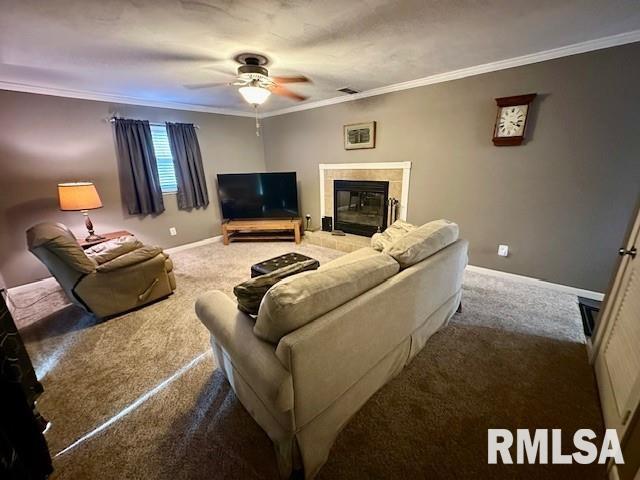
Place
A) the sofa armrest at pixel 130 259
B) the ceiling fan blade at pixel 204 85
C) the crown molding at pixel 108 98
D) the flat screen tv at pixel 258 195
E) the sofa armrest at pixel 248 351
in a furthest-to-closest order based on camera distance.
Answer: the flat screen tv at pixel 258 195 < the ceiling fan blade at pixel 204 85 < the crown molding at pixel 108 98 < the sofa armrest at pixel 130 259 < the sofa armrest at pixel 248 351

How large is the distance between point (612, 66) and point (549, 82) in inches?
16.1

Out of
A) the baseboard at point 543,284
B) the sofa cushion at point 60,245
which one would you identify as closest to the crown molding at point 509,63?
the baseboard at point 543,284

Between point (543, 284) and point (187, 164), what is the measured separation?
5.26 metres

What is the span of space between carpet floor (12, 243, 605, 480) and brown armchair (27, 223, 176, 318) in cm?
21

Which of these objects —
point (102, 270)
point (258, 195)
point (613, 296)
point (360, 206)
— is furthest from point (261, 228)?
point (613, 296)

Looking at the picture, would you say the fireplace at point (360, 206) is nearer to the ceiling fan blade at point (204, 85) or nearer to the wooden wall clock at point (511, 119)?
the wooden wall clock at point (511, 119)

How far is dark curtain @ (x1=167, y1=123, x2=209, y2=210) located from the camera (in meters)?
4.15

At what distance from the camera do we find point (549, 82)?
2506mm

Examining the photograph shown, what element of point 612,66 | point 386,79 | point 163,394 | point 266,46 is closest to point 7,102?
point 266,46

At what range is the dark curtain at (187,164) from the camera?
4.15 metres

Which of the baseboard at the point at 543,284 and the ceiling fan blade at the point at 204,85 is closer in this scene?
the baseboard at the point at 543,284

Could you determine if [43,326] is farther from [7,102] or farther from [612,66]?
[612,66]

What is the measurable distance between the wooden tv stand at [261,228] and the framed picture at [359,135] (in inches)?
63.1

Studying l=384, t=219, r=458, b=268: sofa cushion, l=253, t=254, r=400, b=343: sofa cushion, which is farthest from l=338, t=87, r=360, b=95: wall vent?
l=253, t=254, r=400, b=343: sofa cushion
